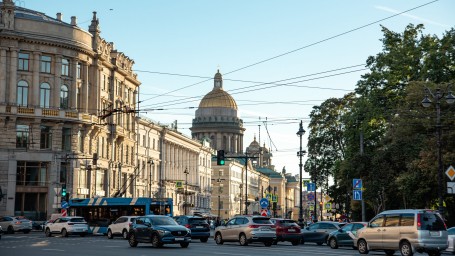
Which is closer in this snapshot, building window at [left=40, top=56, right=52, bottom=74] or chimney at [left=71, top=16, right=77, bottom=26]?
building window at [left=40, top=56, right=52, bottom=74]

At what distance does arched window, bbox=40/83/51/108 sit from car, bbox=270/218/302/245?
40973 millimetres

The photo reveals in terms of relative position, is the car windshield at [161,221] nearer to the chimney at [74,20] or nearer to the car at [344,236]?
the car at [344,236]

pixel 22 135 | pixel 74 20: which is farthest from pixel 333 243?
pixel 74 20

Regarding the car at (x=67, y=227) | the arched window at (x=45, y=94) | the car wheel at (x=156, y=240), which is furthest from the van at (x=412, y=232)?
the arched window at (x=45, y=94)

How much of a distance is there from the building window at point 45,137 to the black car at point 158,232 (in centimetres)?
4186

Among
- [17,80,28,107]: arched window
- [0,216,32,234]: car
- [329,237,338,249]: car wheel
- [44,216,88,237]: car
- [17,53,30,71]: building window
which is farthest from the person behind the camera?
[17,53,30,71]: building window

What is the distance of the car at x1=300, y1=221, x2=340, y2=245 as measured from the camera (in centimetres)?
4194

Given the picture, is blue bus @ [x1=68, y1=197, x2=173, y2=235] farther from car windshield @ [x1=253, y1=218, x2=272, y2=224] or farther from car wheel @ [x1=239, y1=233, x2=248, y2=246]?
car windshield @ [x1=253, y1=218, x2=272, y2=224]

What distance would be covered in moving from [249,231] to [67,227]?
18516 millimetres

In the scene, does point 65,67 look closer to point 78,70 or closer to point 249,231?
point 78,70

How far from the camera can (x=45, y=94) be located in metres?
74.8

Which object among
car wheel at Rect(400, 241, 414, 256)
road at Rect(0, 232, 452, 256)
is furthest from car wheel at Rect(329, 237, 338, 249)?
car wheel at Rect(400, 241, 414, 256)

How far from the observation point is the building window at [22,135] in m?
72.8

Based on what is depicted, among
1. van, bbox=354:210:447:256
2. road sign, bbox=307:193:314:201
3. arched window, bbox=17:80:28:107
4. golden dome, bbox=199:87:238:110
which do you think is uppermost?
golden dome, bbox=199:87:238:110
